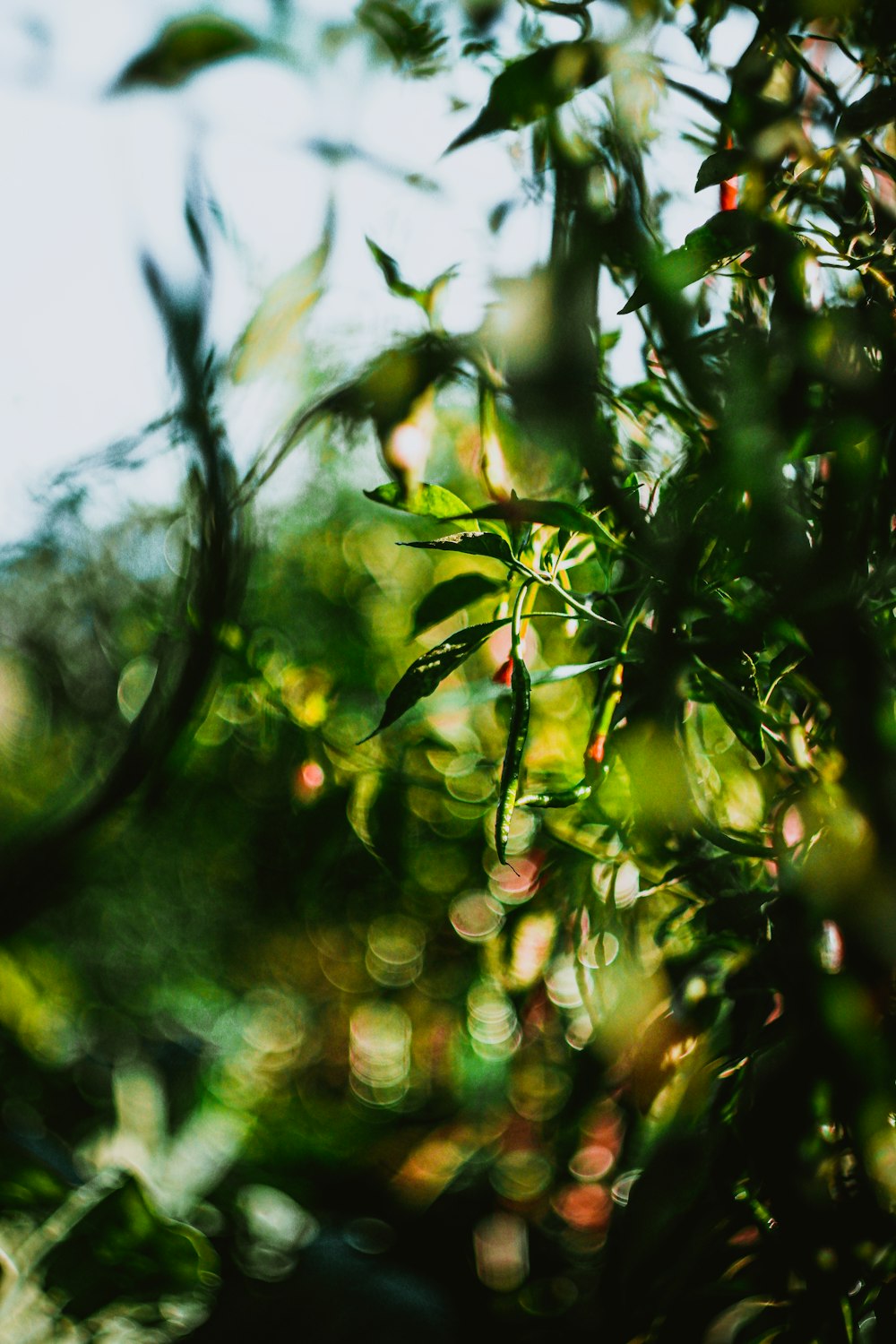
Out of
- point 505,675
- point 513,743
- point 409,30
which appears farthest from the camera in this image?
point 409,30

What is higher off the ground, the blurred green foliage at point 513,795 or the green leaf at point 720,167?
the green leaf at point 720,167

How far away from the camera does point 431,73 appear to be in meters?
0.47

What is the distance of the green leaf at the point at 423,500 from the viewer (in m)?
0.26

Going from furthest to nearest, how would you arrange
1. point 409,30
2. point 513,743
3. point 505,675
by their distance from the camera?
point 409,30
point 505,675
point 513,743

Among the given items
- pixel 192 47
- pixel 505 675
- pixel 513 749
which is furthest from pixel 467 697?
pixel 192 47

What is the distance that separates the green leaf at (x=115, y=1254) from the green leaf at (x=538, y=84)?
496mm

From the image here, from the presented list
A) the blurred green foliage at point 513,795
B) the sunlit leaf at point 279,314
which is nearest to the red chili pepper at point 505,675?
the blurred green foliage at point 513,795

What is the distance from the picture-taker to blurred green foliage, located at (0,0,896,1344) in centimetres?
26

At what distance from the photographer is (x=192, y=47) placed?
1.31ft

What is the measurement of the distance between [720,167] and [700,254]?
3 centimetres

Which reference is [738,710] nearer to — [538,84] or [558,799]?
[558,799]

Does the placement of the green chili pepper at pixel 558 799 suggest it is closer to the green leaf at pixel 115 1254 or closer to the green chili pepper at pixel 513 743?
the green chili pepper at pixel 513 743

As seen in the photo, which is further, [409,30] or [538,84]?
[409,30]

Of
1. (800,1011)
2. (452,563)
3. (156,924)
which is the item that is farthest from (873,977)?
(156,924)
